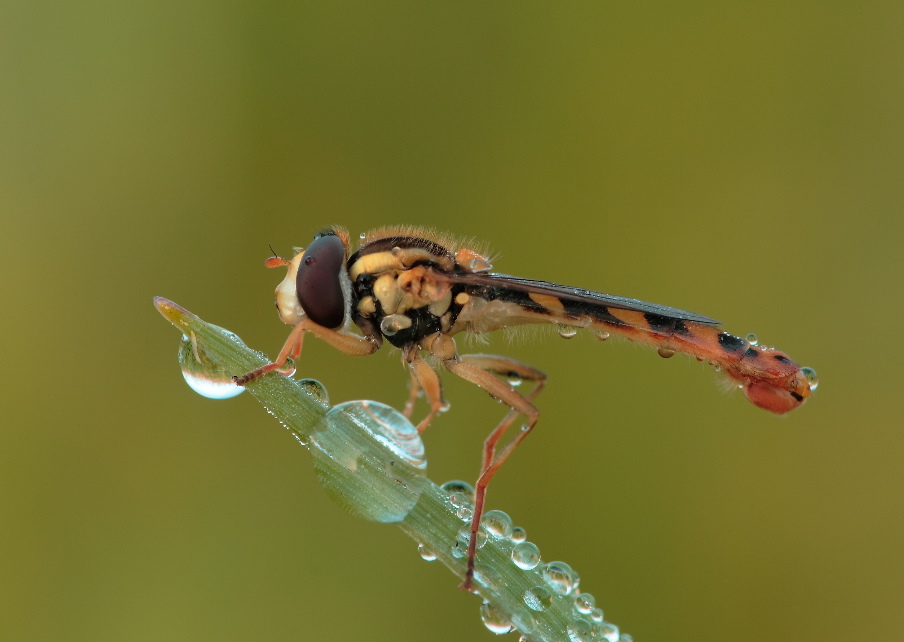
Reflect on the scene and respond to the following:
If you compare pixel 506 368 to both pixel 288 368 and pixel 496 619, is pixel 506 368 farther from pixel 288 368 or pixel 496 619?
pixel 496 619

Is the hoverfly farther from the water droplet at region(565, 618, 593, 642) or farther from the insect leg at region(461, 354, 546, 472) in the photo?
the water droplet at region(565, 618, 593, 642)

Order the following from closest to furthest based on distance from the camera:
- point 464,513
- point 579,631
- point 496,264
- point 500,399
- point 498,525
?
point 579,631 < point 498,525 < point 464,513 < point 500,399 < point 496,264

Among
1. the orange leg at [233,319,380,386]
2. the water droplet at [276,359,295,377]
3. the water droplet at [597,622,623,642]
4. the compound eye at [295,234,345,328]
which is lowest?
the water droplet at [597,622,623,642]

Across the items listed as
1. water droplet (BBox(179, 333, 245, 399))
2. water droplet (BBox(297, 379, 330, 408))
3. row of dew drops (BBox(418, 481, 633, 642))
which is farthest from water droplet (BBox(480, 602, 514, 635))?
water droplet (BBox(179, 333, 245, 399))

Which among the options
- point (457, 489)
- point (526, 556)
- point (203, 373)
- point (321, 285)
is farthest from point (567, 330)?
point (203, 373)

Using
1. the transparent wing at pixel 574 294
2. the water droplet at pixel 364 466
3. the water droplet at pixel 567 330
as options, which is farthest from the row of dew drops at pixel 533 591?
the water droplet at pixel 567 330

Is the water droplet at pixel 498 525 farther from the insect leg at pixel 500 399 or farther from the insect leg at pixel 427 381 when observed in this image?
the insect leg at pixel 427 381

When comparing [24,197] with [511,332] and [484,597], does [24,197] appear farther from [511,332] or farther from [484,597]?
[484,597]
